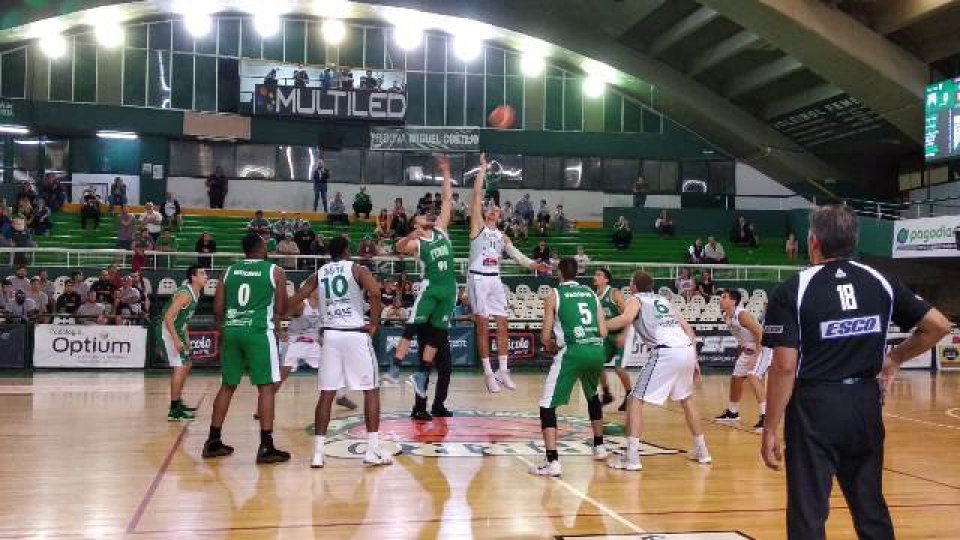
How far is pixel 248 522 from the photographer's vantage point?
20.6 ft

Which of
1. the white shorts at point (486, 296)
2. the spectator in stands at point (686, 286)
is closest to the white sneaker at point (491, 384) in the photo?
the white shorts at point (486, 296)

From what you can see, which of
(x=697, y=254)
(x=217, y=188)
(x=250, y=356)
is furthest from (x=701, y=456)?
(x=217, y=188)

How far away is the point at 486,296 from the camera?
1171 cm

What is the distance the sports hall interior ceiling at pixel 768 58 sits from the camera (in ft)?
90.8

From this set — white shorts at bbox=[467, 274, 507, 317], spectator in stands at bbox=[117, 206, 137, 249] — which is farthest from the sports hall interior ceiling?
white shorts at bbox=[467, 274, 507, 317]

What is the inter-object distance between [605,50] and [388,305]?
779 inches

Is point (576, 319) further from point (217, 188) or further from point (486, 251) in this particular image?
point (217, 188)

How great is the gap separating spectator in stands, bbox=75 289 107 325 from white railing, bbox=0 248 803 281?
1.35 metres

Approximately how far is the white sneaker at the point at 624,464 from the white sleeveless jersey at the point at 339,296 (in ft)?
9.57

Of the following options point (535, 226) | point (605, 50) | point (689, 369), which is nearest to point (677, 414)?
point (689, 369)

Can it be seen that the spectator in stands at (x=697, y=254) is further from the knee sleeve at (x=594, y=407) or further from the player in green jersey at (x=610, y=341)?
the knee sleeve at (x=594, y=407)

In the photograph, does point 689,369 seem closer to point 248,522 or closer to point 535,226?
point 248,522

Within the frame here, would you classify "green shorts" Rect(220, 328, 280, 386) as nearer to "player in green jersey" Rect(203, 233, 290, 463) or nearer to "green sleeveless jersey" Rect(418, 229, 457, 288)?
"player in green jersey" Rect(203, 233, 290, 463)

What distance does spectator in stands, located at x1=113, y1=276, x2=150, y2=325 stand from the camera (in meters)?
19.2
